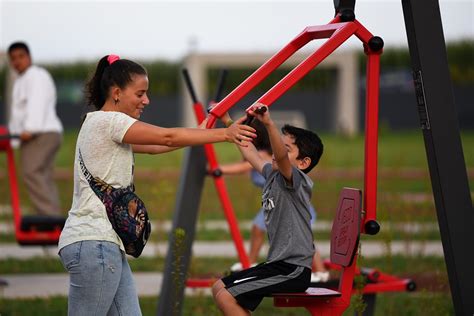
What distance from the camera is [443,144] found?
438 centimetres

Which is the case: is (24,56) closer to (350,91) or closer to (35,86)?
(35,86)

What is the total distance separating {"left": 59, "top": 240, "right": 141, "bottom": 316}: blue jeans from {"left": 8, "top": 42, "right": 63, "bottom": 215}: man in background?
5.64 metres

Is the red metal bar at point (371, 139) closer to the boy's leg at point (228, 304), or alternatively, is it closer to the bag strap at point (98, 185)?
the boy's leg at point (228, 304)

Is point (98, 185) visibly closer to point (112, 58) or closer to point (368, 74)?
point (112, 58)

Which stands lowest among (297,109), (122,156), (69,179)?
(297,109)

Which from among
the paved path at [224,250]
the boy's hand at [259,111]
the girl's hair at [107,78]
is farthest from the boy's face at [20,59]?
the boy's hand at [259,111]

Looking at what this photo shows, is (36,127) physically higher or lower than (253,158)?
lower

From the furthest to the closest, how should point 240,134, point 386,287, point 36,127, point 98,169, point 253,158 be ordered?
point 36,127 < point 386,287 < point 253,158 < point 98,169 < point 240,134

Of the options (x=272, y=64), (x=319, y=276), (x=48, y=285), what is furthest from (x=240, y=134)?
(x=48, y=285)

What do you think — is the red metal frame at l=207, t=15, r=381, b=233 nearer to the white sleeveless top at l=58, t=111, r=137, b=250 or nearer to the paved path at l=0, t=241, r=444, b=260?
the white sleeveless top at l=58, t=111, r=137, b=250

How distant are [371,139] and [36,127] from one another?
570 cm

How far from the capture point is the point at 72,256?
13.4ft

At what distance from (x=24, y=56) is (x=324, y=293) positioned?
606cm

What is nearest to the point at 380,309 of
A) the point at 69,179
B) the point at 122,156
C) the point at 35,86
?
the point at 122,156
